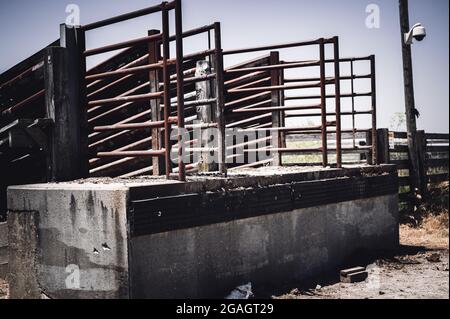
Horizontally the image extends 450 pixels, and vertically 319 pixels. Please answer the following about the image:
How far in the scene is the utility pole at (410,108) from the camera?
11.1 metres

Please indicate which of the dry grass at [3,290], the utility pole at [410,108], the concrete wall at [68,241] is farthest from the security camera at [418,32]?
the dry grass at [3,290]

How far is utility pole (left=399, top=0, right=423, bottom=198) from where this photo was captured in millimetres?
11086

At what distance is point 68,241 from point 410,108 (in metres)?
9.18

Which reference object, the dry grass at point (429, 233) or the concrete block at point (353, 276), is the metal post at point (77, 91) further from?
the dry grass at point (429, 233)

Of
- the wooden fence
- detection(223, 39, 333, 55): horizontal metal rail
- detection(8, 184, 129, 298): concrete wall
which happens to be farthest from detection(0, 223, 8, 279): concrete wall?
the wooden fence

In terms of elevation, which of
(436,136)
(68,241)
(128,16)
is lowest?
(68,241)

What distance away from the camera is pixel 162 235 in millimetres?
4273

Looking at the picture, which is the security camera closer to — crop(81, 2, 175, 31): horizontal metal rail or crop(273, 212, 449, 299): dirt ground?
crop(273, 212, 449, 299): dirt ground

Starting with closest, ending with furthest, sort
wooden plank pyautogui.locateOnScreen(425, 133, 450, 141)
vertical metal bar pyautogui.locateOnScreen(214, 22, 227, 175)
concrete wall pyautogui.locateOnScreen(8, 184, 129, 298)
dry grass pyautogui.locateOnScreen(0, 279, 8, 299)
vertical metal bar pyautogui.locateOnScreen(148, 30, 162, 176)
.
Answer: concrete wall pyautogui.locateOnScreen(8, 184, 129, 298) < vertical metal bar pyautogui.locateOnScreen(214, 22, 227, 175) < dry grass pyautogui.locateOnScreen(0, 279, 8, 299) < vertical metal bar pyautogui.locateOnScreen(148, 30, 162, 176) < wooden plank pyautogui.locateOnScreen(425, 133, 450, 141)

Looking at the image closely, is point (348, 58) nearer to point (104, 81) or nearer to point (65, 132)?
point (104, 81)

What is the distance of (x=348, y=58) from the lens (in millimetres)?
7766

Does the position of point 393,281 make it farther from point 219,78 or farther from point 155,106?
point 155,106

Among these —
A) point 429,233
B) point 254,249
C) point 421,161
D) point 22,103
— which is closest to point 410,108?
point 421,161

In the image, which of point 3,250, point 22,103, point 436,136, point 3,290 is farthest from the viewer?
point 436,136
